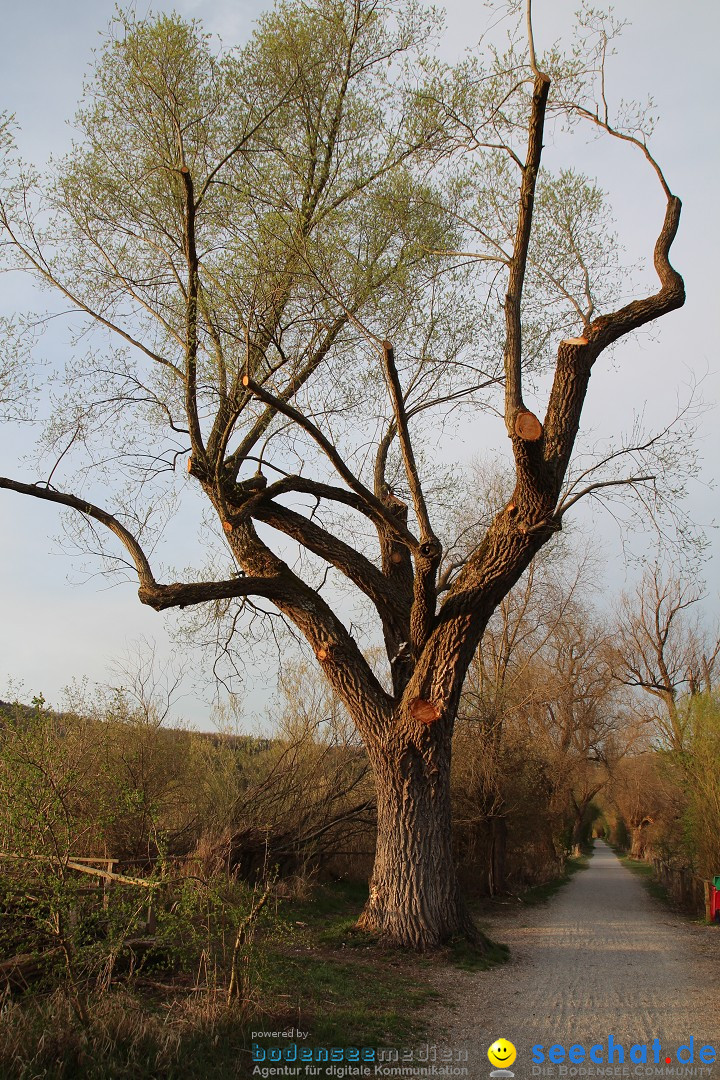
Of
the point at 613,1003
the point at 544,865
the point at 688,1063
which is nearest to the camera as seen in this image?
the point at 688,1063

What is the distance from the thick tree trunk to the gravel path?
67 centimetres

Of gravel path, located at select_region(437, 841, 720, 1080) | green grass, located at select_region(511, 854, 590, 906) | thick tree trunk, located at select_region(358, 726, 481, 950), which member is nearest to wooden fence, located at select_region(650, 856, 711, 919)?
gravel path, located at select_region(437, 841, 720, 1080)

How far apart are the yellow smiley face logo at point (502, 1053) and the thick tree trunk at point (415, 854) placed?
8.62 feet

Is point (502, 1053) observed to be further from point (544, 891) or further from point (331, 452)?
point (544, 891)

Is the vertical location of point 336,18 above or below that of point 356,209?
above

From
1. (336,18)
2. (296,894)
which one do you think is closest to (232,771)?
(296,894)

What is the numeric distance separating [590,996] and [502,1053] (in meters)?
2.15

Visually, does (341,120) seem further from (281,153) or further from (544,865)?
(544,865)

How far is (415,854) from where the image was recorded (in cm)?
801

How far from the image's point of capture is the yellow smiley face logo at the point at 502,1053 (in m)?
4.91

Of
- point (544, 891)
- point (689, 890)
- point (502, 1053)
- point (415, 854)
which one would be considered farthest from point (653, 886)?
point (502, 1053)

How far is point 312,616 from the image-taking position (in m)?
8.80

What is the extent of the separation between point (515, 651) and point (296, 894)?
484 inches

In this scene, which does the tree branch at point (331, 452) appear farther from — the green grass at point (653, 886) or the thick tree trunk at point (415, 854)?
the green grass at point (653, 886)
